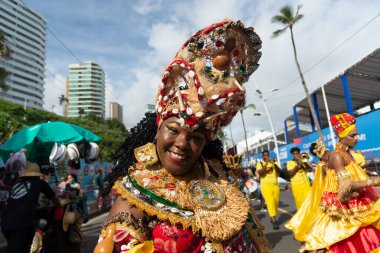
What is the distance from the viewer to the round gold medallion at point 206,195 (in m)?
1.61

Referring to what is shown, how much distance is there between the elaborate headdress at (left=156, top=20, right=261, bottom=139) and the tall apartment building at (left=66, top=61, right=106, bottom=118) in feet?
68.5

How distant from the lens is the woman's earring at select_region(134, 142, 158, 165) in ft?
5.53

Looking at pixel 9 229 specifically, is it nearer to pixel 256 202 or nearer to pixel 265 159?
pixel 265 159

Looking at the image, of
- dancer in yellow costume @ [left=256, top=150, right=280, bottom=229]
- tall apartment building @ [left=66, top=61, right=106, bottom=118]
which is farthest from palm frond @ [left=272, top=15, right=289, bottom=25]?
dancer in yellow costume @ [left=256, top=150, right=280, bottom=229]

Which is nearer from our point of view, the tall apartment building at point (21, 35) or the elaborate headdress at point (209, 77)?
the elaborate headdress at point (209, 77)

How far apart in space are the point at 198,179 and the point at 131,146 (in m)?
0.52

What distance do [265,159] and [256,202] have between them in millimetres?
5753

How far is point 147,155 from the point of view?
1.71 metres

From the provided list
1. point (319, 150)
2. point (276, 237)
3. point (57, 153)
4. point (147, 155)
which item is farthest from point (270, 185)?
point (147, 155)

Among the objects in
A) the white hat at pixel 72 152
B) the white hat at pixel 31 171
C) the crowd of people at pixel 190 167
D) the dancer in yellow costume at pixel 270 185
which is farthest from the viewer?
the dancer in yellow costume at pixel 270 185

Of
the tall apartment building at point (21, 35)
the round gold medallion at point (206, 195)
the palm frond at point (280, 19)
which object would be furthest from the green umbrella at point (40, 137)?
the palm frond at point (280, 19)

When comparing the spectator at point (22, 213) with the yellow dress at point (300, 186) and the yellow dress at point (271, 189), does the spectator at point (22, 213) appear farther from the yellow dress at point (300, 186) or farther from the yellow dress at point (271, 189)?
the yellow dress at point (300, 186)

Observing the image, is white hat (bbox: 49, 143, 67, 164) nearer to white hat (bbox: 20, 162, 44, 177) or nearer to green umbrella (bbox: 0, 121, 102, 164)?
green umbrella (bbox: 0, 121, 102, 164)

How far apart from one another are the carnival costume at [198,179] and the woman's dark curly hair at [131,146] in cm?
20
